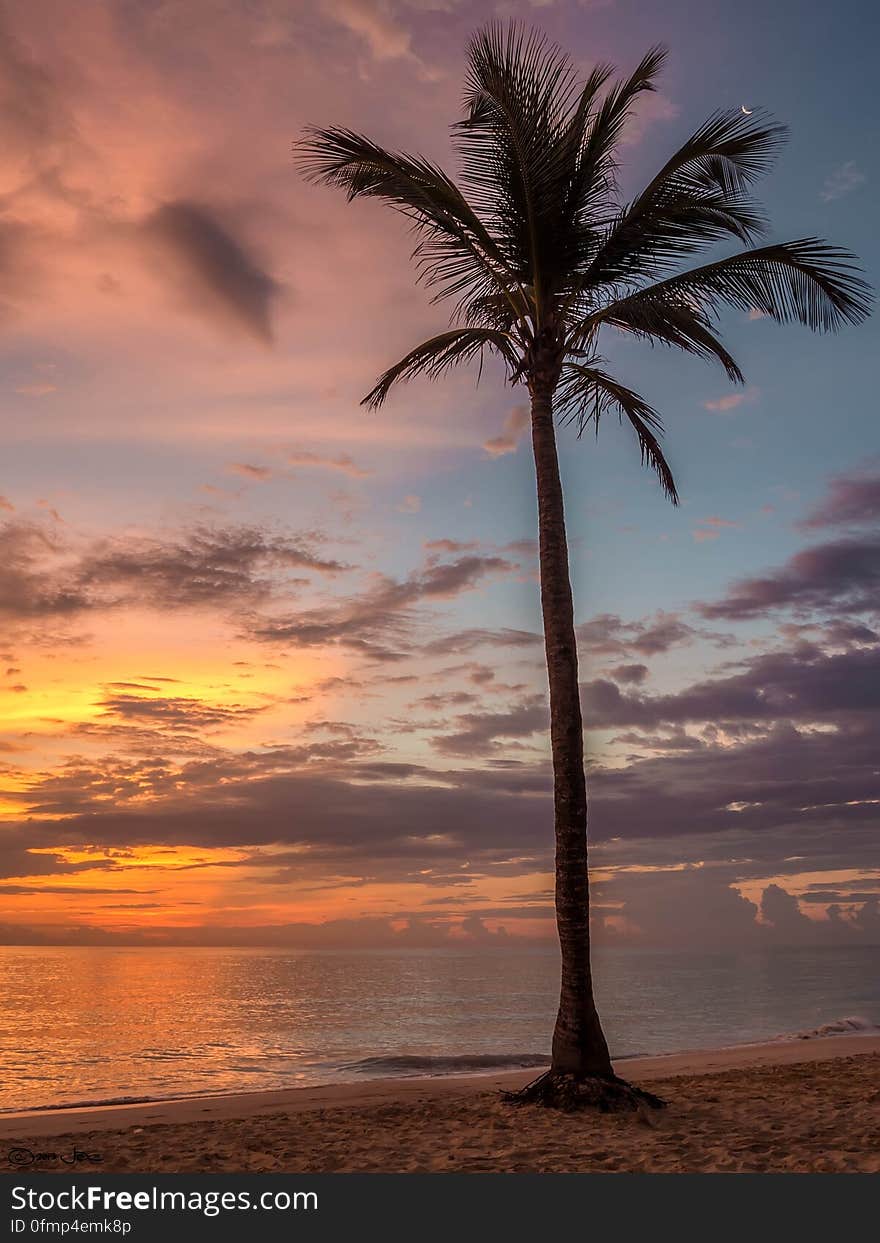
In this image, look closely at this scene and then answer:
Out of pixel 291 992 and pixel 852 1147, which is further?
pixel 291 992

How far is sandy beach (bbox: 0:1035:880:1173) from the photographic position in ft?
28.2

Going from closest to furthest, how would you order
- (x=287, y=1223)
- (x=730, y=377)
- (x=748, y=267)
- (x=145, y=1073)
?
(x=287, y=1223) < (x=748, y=267) < (x=730, y=377) < (x=145, y=1073)

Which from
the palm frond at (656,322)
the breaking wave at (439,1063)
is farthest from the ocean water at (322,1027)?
the palm frond at (656,322)

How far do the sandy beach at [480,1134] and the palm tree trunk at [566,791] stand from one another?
936mm

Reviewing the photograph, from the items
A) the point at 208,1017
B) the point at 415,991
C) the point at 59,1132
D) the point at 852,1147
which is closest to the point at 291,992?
the point at 415,991

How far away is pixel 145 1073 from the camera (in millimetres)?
26250

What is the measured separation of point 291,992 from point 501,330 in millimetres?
72091

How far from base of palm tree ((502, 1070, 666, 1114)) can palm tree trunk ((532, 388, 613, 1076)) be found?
0.11 m

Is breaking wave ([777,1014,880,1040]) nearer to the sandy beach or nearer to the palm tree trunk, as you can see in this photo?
the sandy beach

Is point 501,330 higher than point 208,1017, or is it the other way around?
point 501,330

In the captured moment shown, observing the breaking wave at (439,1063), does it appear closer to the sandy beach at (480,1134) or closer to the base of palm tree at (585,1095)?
the sandy beach at (480,1134)

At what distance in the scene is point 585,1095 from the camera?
1101 cm

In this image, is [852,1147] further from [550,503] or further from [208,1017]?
[208,1017]

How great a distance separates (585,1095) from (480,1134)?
1.71 meters
